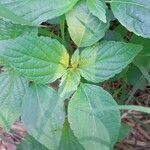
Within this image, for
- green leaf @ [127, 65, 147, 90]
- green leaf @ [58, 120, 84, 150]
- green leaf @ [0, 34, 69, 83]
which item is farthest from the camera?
green leaf @ [127, 65, 147, 90]

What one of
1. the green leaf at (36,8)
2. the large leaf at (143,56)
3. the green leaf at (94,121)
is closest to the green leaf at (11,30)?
the green leaf at (36,8)

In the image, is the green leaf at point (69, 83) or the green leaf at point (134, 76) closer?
the green leaf at point (69, 83)

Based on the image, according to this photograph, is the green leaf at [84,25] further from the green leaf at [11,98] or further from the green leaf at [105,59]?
the green leaf at [11,98]

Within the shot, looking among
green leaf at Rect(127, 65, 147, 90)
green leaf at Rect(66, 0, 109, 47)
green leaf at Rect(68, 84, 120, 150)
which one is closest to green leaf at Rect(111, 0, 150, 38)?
green leaf at Rect(66, 0, 109, 47)

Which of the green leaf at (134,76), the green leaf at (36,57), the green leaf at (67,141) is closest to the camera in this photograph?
the green leaf at (36,57)

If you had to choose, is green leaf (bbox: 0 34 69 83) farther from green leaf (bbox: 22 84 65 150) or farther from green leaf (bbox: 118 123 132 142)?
green leaf (bbox: 118 123 132 142)

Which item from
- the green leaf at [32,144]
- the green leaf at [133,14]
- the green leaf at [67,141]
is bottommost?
the green leaf at [32,144]

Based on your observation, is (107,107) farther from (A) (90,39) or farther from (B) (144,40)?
(B) (144,40)
